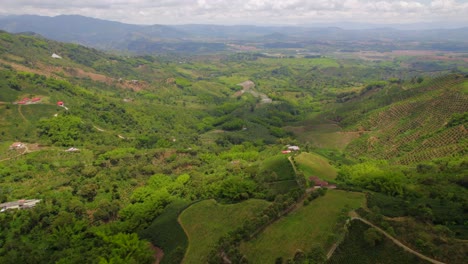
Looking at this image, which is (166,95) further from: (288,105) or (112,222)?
(112,222)

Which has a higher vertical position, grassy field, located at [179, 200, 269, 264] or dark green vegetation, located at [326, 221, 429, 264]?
dark green vegetation, located at [326, 221, 429, 264]

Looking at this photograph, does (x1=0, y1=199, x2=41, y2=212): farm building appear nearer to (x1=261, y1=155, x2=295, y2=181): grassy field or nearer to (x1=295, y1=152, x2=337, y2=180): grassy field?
(x1=261, y1=155, x2=295, y2=181): grassy field

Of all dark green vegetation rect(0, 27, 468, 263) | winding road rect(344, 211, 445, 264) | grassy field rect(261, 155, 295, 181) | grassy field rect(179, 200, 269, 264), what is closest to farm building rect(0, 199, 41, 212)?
dark green vegetation rect(0, 27, 468, 263)

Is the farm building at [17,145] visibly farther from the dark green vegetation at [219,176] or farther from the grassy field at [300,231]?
the grassy field at [300,231]

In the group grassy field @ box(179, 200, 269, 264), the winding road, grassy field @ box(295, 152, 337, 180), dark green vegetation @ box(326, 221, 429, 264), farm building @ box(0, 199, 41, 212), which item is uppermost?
the winding road

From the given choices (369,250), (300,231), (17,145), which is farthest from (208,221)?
(17,145)

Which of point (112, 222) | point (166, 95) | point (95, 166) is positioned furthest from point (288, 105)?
point (112, 222)
